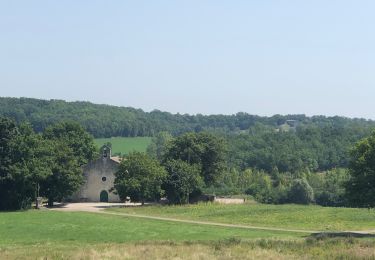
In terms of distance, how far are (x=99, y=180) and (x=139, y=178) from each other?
34.7ft

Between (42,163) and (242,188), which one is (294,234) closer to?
(42,163)

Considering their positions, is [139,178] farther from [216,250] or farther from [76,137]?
[216,250]

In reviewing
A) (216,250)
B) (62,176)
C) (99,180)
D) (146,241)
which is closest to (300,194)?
(99,180)

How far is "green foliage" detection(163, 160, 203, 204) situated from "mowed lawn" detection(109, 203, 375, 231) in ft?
10.7

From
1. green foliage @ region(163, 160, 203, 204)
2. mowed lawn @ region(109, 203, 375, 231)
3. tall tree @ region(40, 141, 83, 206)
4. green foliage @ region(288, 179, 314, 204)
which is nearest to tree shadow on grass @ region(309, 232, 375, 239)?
mowed lawn @ region(109, 203, 375, 231)

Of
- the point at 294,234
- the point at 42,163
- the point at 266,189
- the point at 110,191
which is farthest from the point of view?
the point at 266,189

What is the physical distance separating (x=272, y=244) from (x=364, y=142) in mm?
17735

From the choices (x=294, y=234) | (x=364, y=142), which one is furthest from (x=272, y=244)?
(x=364, y=142)

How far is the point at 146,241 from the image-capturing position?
40.9m

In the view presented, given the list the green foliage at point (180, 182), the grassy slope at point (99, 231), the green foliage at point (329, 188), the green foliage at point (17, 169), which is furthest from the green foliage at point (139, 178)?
the green foliage at point (329, 188)

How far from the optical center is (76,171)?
7662 cm

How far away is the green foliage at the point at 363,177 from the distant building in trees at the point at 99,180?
39.8m

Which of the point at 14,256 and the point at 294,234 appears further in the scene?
the point at 294,234

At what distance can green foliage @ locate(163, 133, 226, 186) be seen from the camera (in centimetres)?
8519
